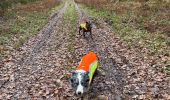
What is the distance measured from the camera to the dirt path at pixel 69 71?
919 cm

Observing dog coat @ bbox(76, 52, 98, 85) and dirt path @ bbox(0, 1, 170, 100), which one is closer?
dog coat @ bbox(76, 52, 98, 85)

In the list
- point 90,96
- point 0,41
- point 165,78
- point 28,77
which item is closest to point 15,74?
point 28,77

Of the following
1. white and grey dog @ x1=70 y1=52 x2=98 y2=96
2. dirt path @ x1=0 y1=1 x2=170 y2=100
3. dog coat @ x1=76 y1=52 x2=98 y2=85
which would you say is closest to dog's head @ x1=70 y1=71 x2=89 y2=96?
white and grey dog @ x1=70 y1=52 x2=98 y2=96

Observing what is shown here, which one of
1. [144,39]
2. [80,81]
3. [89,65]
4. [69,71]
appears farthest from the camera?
[144,39]

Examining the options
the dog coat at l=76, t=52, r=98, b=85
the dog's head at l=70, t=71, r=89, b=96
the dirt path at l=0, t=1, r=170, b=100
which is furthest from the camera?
the dirt path at l=0, t=1, r=170, b=100

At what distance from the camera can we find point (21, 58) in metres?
13.8

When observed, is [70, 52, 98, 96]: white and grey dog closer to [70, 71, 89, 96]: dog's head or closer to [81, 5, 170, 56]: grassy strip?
[70, 71, 89, 96]: dog's head

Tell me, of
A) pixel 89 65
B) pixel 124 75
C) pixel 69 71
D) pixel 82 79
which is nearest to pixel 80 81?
pixel 82 79

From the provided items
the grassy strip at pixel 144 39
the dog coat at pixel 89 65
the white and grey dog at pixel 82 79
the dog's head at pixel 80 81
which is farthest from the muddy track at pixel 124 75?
the dog's head at pixel 80 81

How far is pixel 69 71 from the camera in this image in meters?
11.4

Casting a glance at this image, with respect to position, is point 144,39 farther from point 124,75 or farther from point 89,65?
point 89,65

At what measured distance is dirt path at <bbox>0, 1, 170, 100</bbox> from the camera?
9188 mm

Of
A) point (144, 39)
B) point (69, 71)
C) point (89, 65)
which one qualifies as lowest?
point (69, 71)

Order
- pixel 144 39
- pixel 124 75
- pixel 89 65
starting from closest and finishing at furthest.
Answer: pixel 89 65, pixel 124 75, pixel 144 39
